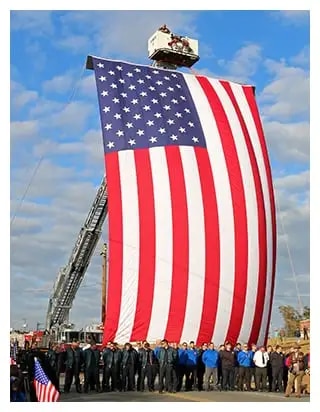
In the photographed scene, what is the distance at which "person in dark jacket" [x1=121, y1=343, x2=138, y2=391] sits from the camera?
14898 mm

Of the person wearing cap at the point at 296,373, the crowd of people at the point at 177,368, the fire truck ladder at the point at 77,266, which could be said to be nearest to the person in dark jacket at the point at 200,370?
the crowd of people at the point at 177,368

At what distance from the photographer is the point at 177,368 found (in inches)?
595

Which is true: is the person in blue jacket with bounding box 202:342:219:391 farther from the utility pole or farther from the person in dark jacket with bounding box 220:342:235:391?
the utility pole

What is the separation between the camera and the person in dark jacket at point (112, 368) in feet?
48.8

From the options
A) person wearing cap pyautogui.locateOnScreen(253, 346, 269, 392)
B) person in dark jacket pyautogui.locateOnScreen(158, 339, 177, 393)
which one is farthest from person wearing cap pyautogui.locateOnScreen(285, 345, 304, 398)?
person in dark jacket pyautogui.locateOnScreen(158, 339, 177, 393)

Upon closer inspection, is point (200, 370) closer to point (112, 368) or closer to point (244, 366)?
point (244, 366)

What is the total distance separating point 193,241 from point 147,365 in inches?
150

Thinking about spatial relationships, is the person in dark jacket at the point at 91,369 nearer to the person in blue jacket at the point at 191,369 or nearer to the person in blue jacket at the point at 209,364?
the person in blue jacket at the point at 191,369

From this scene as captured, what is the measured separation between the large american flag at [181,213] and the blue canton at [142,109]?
31 mm

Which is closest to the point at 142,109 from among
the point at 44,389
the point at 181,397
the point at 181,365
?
the point at 181,365
